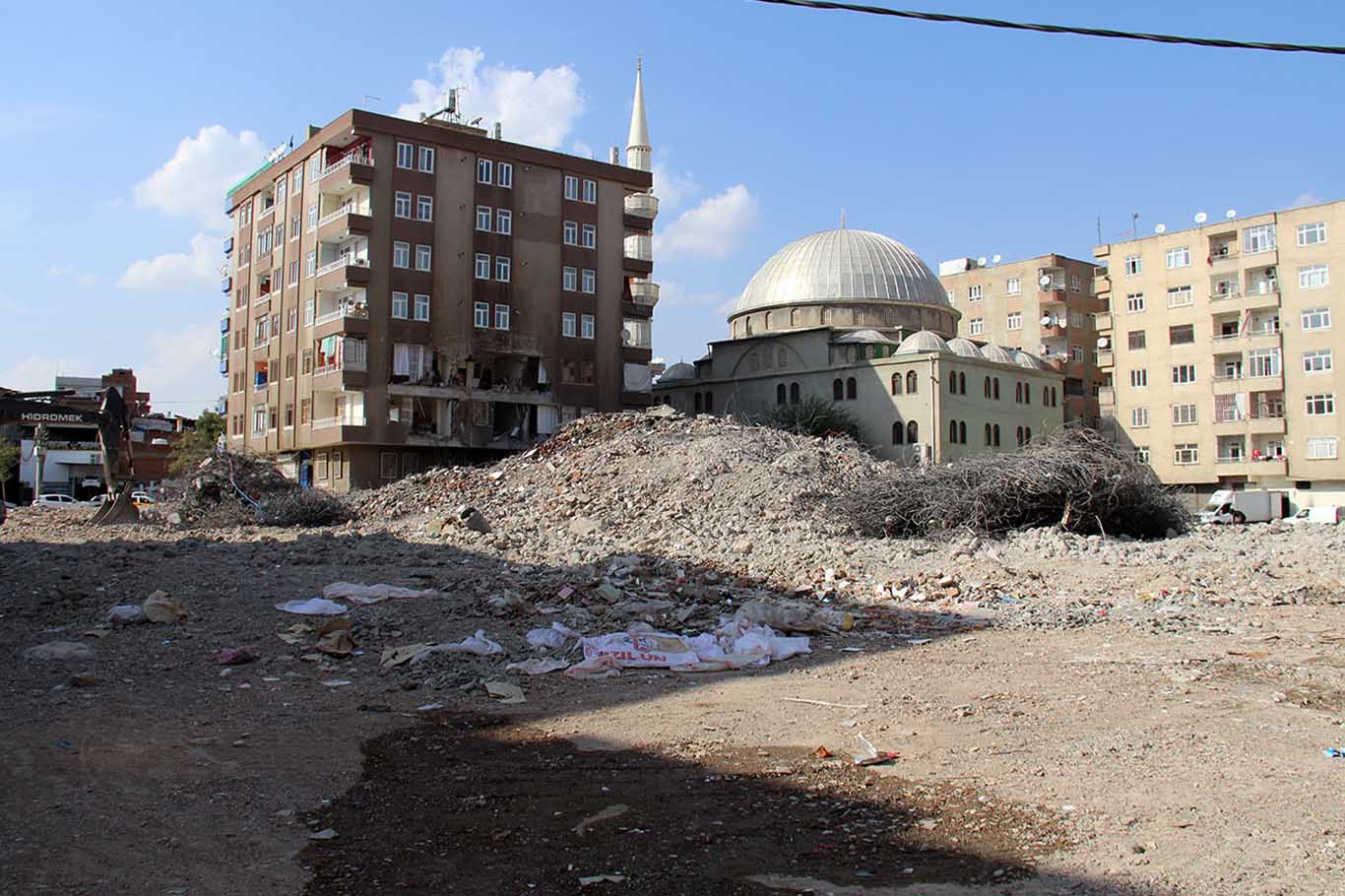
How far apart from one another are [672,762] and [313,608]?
22.0 feet

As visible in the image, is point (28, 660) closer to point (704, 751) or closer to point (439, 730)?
point (439, 730)

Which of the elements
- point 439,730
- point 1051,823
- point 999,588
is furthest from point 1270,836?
point 999,588

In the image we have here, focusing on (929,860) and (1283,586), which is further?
(1283,586)

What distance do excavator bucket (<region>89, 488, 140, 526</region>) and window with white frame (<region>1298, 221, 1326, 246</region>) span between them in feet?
150

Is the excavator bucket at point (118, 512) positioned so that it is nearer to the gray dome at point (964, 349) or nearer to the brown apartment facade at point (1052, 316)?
the gray dome at point (964, 349)

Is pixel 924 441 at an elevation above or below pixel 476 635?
above

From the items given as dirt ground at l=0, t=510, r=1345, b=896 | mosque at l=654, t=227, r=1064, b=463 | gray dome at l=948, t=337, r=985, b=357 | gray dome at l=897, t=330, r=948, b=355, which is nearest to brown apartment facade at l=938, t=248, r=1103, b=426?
mosque at l=654, t=227, r=1064, b=463

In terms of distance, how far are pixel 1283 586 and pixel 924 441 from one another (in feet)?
113

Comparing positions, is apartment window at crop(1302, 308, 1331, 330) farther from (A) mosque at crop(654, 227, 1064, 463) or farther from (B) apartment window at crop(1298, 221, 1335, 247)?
(A) mosque at crop(654, 227, 1064, 463)

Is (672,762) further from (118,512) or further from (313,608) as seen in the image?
(118,512)

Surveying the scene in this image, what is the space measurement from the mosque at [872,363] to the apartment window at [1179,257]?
8.12m

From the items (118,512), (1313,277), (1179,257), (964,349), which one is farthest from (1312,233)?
(118,512)

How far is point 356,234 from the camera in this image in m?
38.6

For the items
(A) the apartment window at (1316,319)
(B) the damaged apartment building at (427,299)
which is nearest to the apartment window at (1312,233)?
(A) the apartment window at (1316,319)
